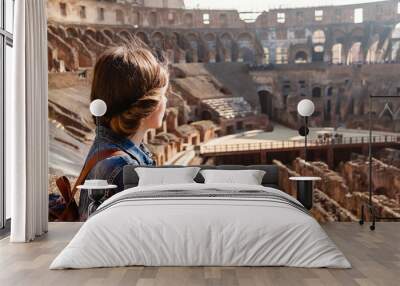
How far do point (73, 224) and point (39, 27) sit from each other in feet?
8.58

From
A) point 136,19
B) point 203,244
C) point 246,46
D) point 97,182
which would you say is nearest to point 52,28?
point 136,19

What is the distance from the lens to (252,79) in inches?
335

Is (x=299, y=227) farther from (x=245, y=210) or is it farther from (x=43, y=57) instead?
(x=43, y=57)

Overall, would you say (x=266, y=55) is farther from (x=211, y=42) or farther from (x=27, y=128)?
(x=27, y=128)

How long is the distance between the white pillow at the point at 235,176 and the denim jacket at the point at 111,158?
1.17m

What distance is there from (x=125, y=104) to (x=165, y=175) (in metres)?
1.32

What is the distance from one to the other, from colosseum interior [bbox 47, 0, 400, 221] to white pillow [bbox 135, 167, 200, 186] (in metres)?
0.91

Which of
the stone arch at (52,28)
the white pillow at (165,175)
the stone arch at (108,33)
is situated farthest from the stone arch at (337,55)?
the stone arch at (52,28)

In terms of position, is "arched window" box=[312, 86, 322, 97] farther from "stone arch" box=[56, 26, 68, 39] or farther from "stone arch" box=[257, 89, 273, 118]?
"stone arch" box=[56, 26, 68, 39]

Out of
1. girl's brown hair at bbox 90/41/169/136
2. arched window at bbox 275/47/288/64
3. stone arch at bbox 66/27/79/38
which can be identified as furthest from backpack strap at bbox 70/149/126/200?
arched window at bbox 275/47/288/64

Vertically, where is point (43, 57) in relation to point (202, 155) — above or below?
above

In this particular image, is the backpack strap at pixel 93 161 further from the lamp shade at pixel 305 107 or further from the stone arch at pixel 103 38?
the lamp shade at pixel 305 107

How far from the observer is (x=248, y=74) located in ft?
27.9

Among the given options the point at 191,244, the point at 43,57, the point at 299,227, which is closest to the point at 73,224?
the point at 43,57
